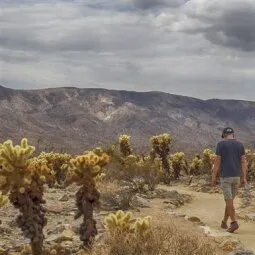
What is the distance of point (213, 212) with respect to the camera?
55.1ft

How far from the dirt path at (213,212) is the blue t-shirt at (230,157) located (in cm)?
121

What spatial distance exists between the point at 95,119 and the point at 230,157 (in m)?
153

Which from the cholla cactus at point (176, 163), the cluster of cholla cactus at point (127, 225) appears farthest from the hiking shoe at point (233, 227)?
the cholla cactus at point (176, 163)

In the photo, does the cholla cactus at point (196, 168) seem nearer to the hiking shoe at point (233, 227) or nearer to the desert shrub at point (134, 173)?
the desert shrub at point (134, 173)

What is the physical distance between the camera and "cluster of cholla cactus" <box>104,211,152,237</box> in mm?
7707

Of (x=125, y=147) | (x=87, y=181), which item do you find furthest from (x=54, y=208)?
(x=125, y=147)

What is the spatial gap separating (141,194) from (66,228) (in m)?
9.37

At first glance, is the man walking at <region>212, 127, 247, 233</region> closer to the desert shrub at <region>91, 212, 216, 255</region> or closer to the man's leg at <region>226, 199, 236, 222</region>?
the man's leg at <region>226, 199, 236, 222</region>

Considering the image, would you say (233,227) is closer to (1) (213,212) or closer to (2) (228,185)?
(2) (228,185)

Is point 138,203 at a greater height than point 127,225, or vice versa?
point 127,225

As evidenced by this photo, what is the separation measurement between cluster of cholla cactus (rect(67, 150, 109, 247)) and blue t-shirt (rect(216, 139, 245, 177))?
312 centimetres

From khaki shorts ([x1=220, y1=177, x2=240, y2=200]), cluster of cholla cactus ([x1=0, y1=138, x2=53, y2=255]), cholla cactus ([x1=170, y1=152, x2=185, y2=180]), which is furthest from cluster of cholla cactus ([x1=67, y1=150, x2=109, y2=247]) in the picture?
cholla cactus ([x1=170, y1=152, x2=185, y2=180])

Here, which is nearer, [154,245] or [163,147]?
[154,245]

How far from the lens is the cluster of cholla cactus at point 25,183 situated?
8109 millimetres
